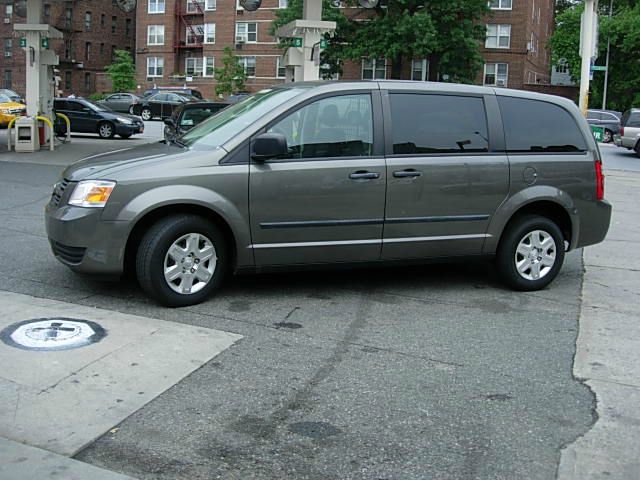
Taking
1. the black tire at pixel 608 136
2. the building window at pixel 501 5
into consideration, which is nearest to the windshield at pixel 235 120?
the black tire at pixel 608 136

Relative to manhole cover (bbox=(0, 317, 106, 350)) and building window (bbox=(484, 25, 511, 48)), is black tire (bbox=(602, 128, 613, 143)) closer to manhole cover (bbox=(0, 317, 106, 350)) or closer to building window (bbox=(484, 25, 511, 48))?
building window (bbox=(484, 25, 511, 48))

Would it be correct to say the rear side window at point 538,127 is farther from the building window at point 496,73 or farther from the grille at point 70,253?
the building window at point 496,73

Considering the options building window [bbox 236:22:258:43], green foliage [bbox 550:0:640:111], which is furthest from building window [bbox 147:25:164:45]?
green foliage [bbox 550:0:640:111]

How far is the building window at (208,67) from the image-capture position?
63.9 m

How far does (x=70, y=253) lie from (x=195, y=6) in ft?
205

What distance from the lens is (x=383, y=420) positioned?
4.28 m

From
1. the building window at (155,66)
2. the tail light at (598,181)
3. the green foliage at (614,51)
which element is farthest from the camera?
the building window at (155,66)

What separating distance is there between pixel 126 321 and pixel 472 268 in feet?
13.0

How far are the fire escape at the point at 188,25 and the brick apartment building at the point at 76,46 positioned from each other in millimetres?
8771

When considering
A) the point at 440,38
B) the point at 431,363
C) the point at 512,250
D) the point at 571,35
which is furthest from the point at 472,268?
the point at 571,35

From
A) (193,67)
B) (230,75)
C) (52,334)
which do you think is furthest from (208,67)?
(52,334)

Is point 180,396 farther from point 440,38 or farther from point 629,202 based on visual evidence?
point 440,38

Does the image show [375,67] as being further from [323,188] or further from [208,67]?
[323,188]

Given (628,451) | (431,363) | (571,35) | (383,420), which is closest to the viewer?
(628,451)
